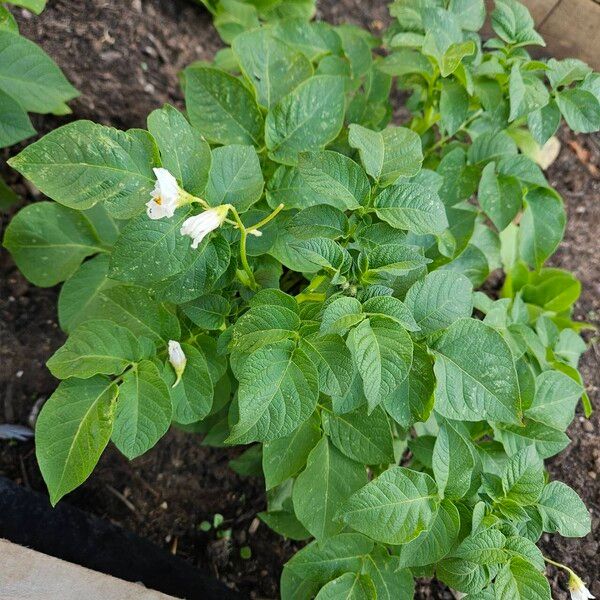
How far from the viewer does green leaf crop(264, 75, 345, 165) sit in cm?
132

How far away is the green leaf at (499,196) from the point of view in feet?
4.71

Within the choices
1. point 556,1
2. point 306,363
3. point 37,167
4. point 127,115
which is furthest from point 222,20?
point 306,363

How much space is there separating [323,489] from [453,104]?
0.88m

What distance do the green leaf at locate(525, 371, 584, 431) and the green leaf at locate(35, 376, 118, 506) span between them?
854 millimetres

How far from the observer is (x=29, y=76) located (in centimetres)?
157

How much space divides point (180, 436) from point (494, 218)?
3.53 feet

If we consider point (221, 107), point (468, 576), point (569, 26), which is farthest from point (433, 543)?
point (569, 26)

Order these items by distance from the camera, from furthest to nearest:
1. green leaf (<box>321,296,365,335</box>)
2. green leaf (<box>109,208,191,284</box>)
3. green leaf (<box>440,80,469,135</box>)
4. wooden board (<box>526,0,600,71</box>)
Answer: wooden board (<box>526,0,600,71</box>) < green leaf (<box>440,80,469,135</box>) < green leaf (<box>109,208,191,284</box>) < green leaf (<box>321,296,365,335</box>)

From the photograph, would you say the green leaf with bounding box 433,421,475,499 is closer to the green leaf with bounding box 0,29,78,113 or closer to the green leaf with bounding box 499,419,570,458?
the green leaf with bounding box 499,419,570,458

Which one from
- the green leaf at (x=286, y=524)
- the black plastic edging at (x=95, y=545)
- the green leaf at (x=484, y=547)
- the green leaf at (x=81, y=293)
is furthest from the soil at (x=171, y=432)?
the green leaf at (x=484, y=547)

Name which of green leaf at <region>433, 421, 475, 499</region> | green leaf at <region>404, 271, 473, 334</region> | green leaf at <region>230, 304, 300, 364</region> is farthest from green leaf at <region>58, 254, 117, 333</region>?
green leaf at <region>433, 421, 475, 499</region>

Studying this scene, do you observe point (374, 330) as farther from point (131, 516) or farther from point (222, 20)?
point (222, 20)

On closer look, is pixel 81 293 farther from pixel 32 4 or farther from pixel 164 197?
pixel 32 4

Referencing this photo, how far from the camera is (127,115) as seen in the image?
6.79 feet
